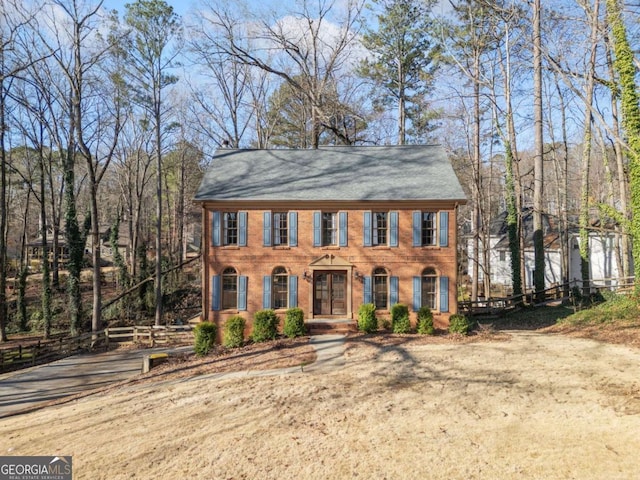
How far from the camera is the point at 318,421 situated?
26.4 feet

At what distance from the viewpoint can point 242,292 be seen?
16188 mm

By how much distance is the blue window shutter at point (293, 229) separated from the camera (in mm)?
16422

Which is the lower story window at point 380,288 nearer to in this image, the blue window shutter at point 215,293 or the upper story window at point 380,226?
the upper story window at point 380,226

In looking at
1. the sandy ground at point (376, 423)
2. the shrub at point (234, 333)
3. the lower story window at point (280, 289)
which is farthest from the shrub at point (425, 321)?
the shrub at point (234, 333)

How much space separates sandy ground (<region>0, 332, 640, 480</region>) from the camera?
6305 millimetres

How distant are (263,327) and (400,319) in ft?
18.3

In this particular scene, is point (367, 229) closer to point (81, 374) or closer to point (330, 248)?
point (330, 248)

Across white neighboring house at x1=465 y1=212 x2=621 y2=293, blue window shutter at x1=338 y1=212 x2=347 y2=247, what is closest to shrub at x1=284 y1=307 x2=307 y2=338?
blue window shutter at x1=338 y1=212 x2=347 y2=247

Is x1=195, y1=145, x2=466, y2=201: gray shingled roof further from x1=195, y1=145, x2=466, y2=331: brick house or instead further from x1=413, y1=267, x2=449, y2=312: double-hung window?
x1=413, y1=267, x2=449, y2=312: double-hung window

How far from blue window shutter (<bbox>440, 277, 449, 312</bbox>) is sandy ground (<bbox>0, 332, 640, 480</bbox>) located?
3838 millimetres

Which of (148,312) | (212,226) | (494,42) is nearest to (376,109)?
(494,42)

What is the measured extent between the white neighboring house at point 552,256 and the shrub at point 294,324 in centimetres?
1633

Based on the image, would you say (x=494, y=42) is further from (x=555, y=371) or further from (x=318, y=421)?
(x=318, y=421)

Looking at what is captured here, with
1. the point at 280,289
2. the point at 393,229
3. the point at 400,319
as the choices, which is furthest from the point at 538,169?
the point at 280,289
